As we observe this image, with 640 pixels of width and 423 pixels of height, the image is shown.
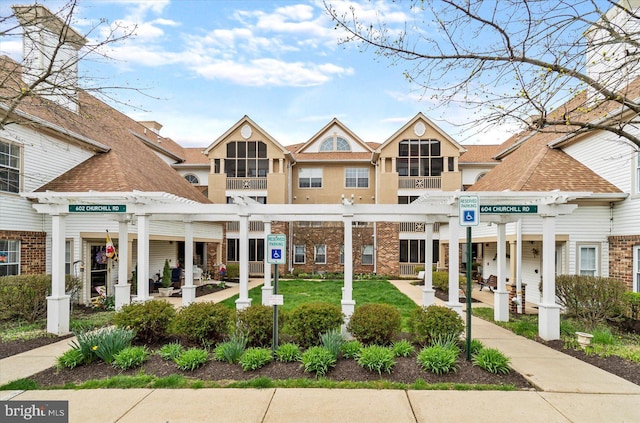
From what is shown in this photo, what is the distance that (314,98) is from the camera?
19.3 metres

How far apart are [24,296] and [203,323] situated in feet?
18.8

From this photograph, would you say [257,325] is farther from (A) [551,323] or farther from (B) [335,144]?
(B) [335,144]

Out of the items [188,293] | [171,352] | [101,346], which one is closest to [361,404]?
[171,352]

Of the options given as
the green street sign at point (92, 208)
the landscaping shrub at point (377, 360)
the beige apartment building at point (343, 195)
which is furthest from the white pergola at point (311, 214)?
the beige apartment building at point (343, 195)

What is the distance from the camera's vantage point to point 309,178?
26.5 metres

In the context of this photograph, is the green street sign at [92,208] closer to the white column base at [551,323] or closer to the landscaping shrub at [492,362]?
the landscaping shrub at [492,362]

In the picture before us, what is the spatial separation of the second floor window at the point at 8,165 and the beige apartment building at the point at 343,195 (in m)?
12.9

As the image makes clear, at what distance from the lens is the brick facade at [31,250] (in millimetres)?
11688

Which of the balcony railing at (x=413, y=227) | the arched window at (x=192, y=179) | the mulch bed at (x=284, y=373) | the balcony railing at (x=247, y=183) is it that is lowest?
the mulch bed at (x=284, y=373)

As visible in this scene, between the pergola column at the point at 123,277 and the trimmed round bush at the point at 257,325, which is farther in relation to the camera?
the pergola column at the point at 123,277

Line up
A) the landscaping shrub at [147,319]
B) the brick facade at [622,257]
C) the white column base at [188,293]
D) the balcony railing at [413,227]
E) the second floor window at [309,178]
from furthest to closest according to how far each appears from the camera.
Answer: the second floor window at [309,178]
the balcony railing at [413,227]
the white column base at [188,293]
the brick facade at [622,257]
the landscaping shrub at [147,319]

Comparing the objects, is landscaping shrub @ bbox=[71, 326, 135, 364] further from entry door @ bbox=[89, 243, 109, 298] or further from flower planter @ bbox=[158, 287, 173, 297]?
flower planter @ bbox=[158, 287, 173, 297]

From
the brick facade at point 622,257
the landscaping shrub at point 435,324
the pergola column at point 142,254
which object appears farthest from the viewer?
the brick facade at point 622,257

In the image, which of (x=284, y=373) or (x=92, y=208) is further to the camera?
(x=92, y=208)
